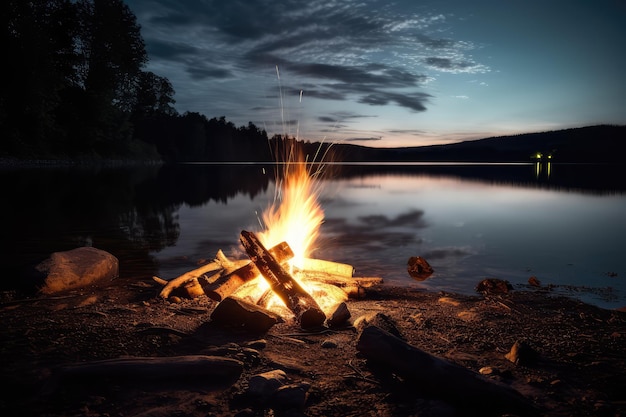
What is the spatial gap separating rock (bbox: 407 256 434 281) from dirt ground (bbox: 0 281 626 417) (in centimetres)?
327

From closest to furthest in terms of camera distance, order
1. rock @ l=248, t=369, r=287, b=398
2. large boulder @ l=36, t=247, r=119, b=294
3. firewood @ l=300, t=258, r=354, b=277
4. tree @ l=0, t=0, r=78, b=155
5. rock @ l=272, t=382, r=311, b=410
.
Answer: rock @ l=272, t=382, r=311, b=410 < rock @ l=248, t=369, r=287, b=398 < large boulder @ l=36, t=247, r=119, b=294 < firewood @ l=300, t=258, r=354, b=277 < tree @ l=0, t=0, r=78, b=155

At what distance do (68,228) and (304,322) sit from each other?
14963mm

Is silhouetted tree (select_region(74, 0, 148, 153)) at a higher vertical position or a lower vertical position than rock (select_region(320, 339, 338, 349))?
higher

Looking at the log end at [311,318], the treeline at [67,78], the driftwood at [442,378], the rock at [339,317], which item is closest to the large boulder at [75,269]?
the log end at [311,318]

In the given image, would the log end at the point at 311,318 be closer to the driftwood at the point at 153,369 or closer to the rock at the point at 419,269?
the driftwood at the point at 153,369

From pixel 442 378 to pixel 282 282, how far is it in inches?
150

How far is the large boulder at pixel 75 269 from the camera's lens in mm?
8773

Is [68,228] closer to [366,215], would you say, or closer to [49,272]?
[49,272]

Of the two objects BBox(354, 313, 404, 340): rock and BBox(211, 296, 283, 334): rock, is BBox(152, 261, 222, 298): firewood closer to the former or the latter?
BBox(211, 296, 283, 334): rock

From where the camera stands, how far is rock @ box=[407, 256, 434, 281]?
11938mm

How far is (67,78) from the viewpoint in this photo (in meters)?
65.6

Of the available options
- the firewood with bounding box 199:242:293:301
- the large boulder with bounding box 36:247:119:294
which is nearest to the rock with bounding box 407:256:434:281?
the firewood with bounding box 199:242:293:301

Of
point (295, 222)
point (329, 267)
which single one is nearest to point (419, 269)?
point (329, 267)

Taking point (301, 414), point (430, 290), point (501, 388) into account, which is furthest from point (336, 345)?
→ point (430, 290)
